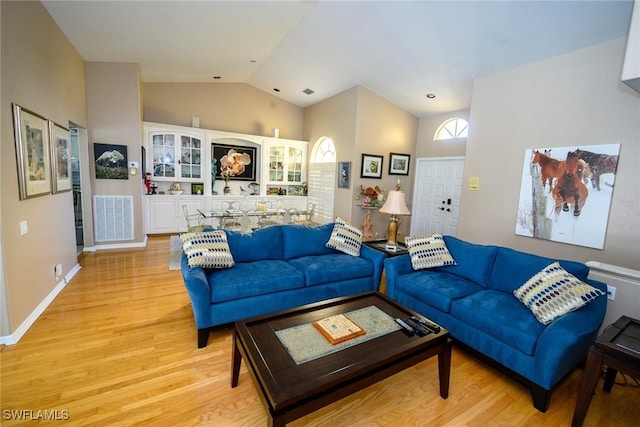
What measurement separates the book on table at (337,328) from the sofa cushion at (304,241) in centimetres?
140

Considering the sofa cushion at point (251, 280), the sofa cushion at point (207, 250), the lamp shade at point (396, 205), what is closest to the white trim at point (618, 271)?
the lamp shade at point (396, 205)

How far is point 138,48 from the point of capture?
13.4 feet

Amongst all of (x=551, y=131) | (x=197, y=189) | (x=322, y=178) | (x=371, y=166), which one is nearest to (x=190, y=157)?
(x=197, y=189)

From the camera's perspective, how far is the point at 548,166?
3.39m

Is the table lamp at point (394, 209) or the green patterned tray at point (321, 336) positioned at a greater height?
the table lamp at point (394, 209)

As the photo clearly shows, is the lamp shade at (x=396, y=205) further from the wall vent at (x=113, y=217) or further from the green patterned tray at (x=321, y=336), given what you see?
the wall vent at (x=113, y=217)

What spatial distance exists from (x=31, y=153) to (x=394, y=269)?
3.61 metres

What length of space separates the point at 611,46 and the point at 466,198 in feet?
7.16

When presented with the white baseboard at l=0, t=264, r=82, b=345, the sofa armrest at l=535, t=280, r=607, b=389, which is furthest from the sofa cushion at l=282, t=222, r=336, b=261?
the white baseboard at l=0, t=264, r=82, b=345

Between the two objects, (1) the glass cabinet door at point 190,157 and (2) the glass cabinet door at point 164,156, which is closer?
(2) the glass cabinet door at point 164,156

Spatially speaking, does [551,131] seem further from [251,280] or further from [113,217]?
[113,217]

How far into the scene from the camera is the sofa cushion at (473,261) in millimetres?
2701

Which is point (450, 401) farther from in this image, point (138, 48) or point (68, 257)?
point (138, 48)

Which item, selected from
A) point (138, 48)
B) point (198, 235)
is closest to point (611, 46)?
point (198, 235)
